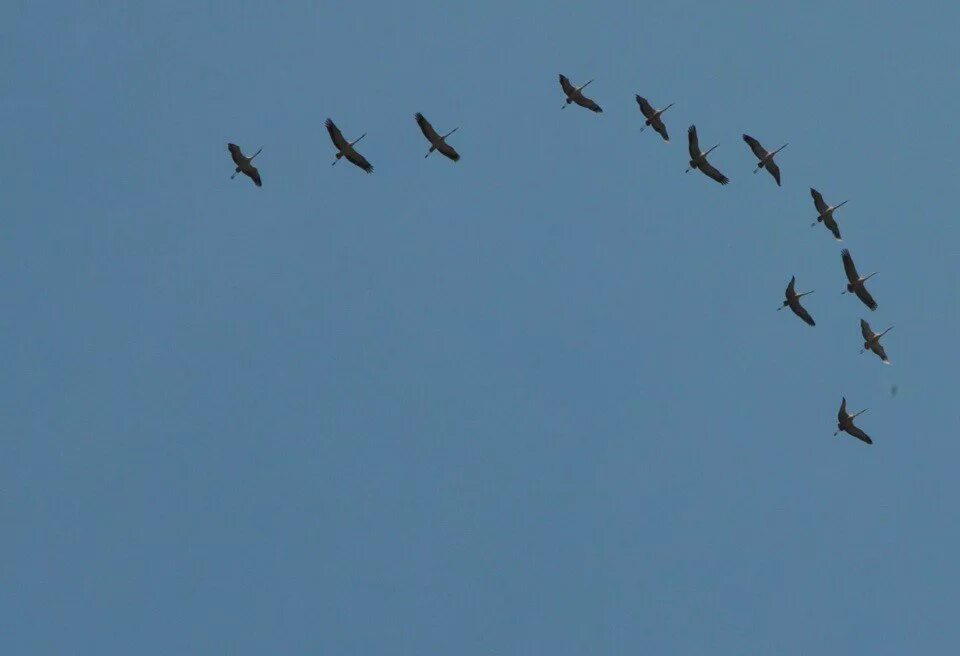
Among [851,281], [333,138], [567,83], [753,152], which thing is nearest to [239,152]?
[333,138]

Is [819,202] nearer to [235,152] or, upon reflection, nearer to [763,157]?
[763,157]

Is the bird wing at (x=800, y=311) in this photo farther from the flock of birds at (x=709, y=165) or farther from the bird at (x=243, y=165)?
the bird at (x=243, y=165)

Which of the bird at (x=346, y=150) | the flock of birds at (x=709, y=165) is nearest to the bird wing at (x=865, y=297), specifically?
the flock of birds at (x=709, y=165)

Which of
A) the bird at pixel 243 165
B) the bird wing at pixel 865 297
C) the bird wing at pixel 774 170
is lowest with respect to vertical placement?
the bird at pixel 243 165

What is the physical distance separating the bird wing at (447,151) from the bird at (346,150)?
11.4 feet

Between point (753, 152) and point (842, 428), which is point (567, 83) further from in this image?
point (842, 428)

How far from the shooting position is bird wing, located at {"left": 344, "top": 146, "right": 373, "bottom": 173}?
298ft

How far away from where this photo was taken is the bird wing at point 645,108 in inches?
3625

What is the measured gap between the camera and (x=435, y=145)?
9075 centimetres

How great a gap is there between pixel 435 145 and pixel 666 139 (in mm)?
11520

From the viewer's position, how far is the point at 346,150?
9062 centimetres

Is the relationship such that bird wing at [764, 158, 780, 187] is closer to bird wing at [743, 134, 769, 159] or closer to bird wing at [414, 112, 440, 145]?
bird wing at [743, 134, 769, 159]

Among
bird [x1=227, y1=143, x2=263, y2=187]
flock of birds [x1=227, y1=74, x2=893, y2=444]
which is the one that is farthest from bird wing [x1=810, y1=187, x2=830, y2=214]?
bird [x1=227, y1=143, x2=263, y2=187]

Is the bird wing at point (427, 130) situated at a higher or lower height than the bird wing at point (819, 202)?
lower
